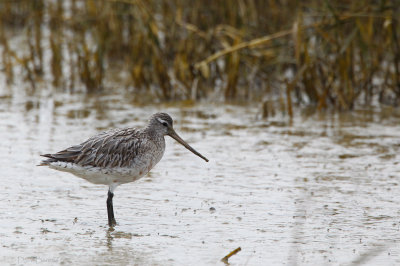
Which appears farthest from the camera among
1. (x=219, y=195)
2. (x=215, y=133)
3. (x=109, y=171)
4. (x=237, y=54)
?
(x=237, y=54)

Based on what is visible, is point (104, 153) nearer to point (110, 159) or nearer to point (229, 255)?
point (110, 159)

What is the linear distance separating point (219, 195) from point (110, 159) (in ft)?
3.95

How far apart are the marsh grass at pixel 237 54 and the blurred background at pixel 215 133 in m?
0.03

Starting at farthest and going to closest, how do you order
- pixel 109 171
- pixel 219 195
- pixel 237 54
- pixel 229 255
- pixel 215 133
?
1. pixel 237 54
2. pixel 215 133
3. pixel 219 195
4. pixel 109 171
5. pixel 229 255

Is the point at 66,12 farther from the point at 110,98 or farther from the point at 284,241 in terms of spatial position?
the point at 284,241

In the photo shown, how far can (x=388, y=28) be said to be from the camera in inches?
348

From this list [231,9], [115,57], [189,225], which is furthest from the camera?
[115,57]

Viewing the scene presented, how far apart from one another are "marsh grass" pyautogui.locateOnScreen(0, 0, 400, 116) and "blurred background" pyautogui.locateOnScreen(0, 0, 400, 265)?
0.03m

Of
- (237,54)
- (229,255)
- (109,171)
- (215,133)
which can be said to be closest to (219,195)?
(109,171)

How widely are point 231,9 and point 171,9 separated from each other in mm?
987

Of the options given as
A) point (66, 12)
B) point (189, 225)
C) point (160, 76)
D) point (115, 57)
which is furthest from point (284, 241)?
point (66, 12)

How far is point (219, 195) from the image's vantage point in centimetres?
599

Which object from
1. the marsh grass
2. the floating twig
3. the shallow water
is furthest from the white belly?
the marsh grass

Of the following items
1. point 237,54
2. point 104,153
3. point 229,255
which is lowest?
point 229,255
